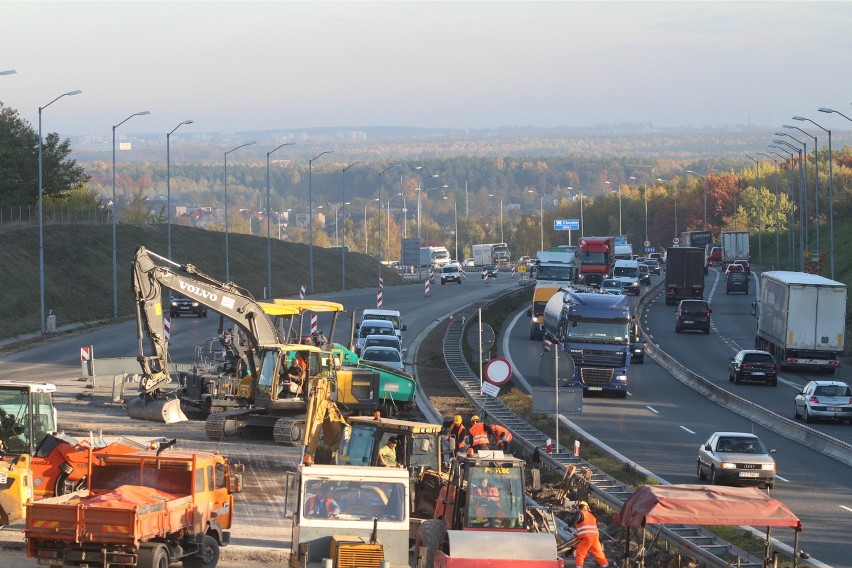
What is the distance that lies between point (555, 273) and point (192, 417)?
1972 inches

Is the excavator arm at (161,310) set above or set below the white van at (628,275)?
above

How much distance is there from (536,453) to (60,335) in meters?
39.6

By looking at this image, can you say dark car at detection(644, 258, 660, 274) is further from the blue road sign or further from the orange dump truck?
the orange dump truck

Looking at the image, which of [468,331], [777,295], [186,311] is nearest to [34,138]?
[186,311]

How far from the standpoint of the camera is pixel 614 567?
2105 cm

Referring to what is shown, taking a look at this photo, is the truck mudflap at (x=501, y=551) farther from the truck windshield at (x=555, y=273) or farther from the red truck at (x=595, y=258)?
the red truck at (x=595, y=258)

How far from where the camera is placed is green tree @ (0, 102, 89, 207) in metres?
84.4

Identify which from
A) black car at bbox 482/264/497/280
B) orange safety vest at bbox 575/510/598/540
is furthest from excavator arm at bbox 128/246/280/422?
black car at bbox 482/264/497/280

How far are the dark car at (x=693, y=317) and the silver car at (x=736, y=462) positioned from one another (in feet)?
135

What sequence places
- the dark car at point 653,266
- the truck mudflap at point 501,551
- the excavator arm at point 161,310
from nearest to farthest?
the truck mudflap at point 501,551, the excavator arm at point 161,310, the dark car at point 653,266

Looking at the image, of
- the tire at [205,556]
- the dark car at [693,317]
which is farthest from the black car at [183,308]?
the tire at [205,556]

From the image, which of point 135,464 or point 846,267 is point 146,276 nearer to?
point 135,464

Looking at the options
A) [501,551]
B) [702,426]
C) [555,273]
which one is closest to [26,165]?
[555,273]

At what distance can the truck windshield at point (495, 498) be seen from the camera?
17.7m
